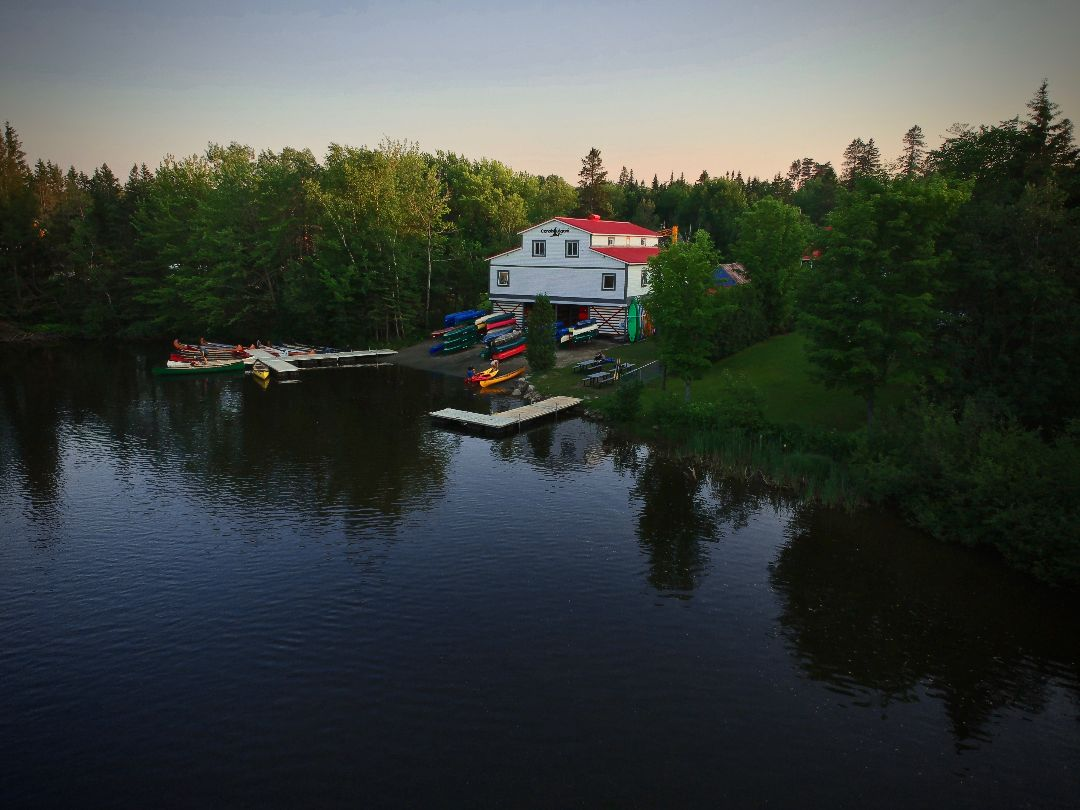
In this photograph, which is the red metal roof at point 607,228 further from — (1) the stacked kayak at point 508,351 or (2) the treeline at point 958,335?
(2) the treeline at point 958,335

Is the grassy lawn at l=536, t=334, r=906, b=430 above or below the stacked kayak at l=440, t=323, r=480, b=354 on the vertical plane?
below

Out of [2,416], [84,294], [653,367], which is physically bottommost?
[2,416]

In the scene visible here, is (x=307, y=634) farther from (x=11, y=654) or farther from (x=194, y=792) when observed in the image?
(x=11, y=654)

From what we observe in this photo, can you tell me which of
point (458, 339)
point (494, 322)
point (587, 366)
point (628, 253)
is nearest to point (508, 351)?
point (458, 339)

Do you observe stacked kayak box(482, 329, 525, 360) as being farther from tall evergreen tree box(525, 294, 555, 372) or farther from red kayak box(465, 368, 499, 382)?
tall evergreen tree box(525, 294, 555, 372)

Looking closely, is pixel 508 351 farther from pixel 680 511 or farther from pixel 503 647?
pixel 503 647

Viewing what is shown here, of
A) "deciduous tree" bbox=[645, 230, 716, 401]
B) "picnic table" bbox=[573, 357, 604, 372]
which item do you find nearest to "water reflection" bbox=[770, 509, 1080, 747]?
"deciduous tree" bbox=[645, 230, 716, 401]

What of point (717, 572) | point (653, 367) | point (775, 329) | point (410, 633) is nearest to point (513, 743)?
point (410, 633)
